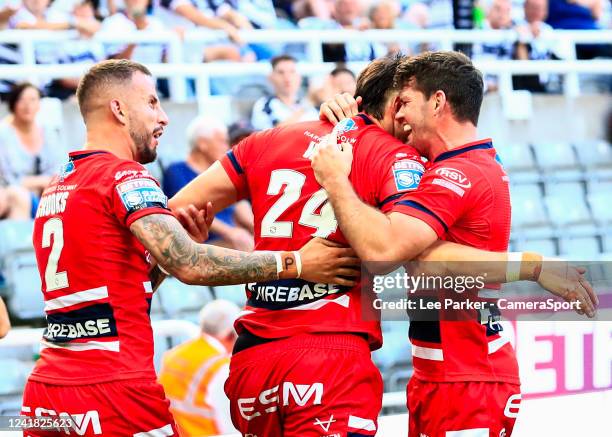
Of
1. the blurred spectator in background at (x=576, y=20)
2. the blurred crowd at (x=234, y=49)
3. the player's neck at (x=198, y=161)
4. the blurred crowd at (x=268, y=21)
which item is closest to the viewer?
the blurred crowd at (x=234, y=49)

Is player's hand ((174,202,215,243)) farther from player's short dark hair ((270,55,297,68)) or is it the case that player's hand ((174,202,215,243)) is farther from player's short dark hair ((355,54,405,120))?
player's short dark hair ((270,55,297,68))

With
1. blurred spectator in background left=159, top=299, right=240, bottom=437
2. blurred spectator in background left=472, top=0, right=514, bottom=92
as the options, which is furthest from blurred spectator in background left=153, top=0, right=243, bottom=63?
blurred spectator in background left=159, top=299, right=240, bottom=437

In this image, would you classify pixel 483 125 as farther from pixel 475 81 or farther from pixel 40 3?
pixel 475 81

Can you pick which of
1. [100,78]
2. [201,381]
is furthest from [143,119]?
[201,381]

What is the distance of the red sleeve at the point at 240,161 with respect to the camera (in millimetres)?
4242

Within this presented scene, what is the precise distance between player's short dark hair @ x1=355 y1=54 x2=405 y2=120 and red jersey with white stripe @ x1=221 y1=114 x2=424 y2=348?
76 millimetres

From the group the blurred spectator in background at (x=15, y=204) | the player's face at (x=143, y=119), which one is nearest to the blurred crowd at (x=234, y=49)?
the blurred spectator in background at (x=15, y=204)

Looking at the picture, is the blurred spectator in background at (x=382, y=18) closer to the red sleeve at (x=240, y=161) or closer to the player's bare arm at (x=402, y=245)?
the red sleeve at (x=240, y=161)

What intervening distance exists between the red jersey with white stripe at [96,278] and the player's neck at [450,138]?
1135mm

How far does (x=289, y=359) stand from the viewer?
387cm

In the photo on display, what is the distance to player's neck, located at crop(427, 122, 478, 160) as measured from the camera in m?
4.02

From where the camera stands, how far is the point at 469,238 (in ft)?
12.9

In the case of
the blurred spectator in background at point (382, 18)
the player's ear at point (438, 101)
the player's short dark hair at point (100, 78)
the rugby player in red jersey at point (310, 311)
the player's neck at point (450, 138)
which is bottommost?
the rugby player in red jersey at point (310, 311)

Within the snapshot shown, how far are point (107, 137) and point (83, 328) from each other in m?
0.79
